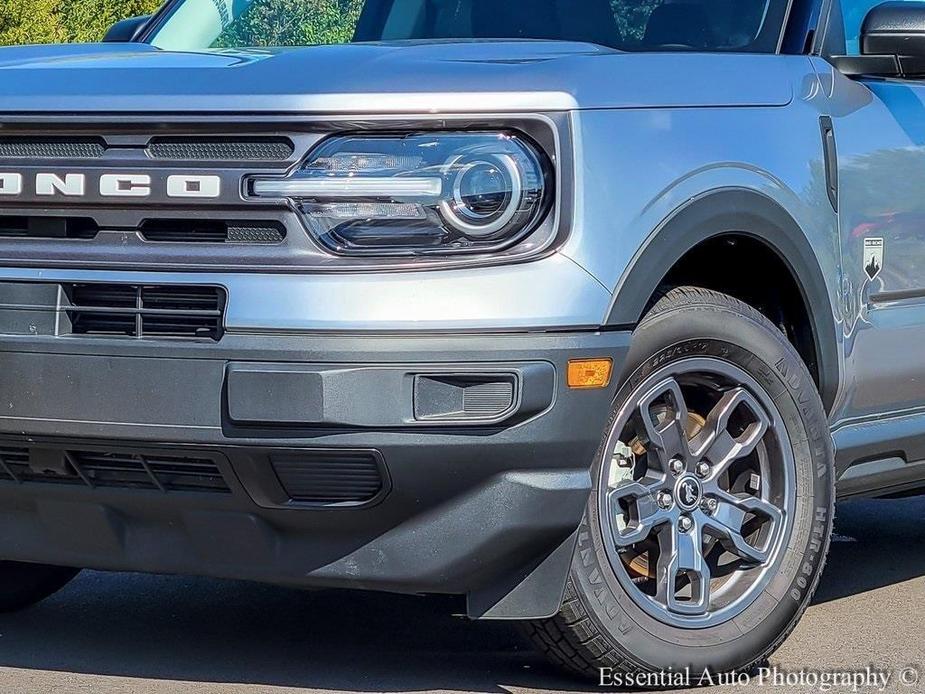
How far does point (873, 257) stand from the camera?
14.7 ft

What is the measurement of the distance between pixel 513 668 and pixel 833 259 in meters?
1.25

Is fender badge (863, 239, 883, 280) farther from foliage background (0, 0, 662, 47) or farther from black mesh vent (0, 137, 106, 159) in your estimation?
black mesh vent (0, 137, 106, 159)

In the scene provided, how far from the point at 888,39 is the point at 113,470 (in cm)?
227

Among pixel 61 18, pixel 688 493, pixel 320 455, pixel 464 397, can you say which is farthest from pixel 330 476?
pixel 61 18

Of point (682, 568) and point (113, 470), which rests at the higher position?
point (113, 470)

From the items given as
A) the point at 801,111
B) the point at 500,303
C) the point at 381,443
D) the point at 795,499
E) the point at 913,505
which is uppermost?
the point at 801,111

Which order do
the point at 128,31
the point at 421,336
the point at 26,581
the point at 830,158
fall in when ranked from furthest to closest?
the point at 128,31, the point at 26,581, the point at 830,158, the point at 421,336

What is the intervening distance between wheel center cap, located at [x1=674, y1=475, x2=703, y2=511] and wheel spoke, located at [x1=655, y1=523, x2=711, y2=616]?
49 mm

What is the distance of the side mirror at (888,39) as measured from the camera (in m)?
4.56

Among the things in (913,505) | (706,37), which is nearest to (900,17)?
(706,37)

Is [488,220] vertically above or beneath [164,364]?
above

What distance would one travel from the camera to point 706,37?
15.4ft

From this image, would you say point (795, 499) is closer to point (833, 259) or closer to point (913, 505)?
point (833, 259)

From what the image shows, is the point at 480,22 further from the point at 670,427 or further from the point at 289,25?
the point at 670,427
